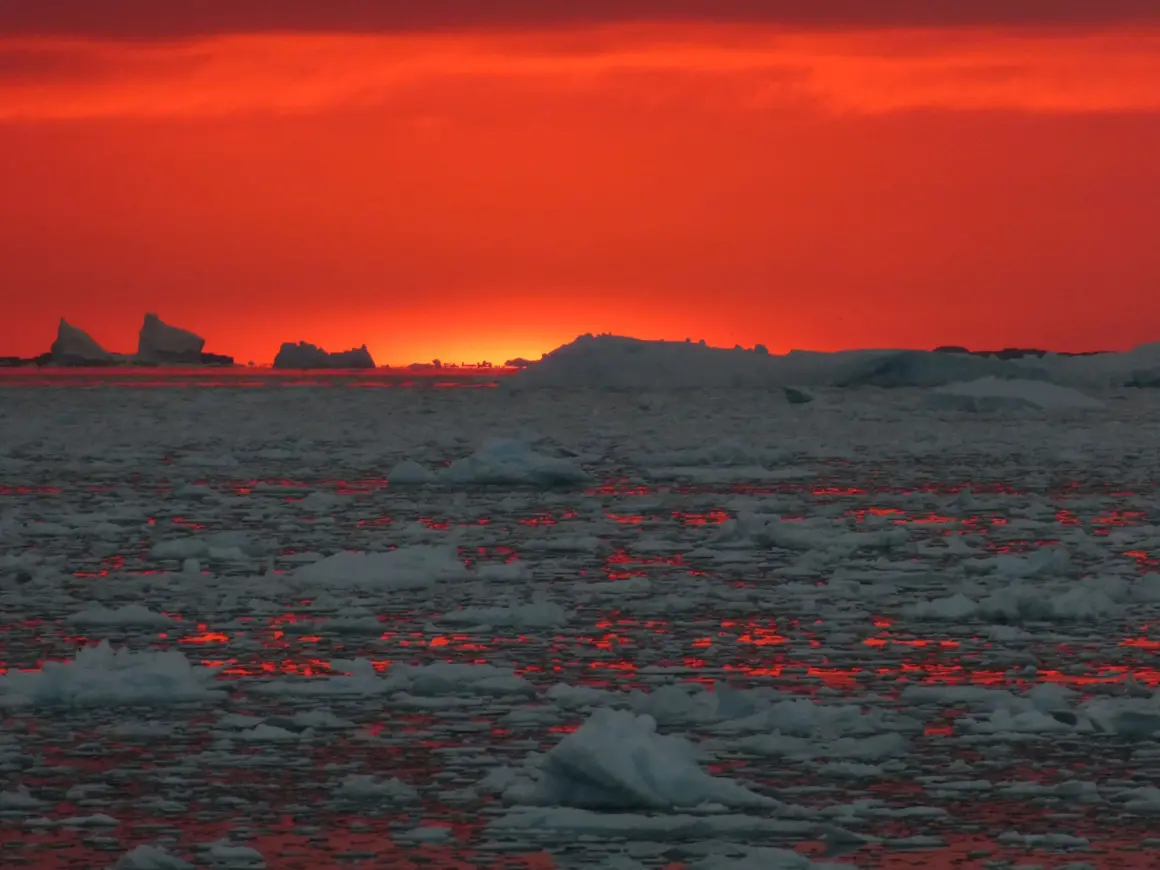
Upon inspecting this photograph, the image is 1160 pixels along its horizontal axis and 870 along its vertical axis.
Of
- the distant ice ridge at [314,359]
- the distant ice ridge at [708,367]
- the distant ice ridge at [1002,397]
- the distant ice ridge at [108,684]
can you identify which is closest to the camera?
the distant ice ridge at [108,684]

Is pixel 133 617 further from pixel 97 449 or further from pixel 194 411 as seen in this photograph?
pixel 194 411

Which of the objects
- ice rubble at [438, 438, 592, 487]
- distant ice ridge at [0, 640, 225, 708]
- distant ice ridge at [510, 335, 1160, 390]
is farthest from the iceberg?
distant ice ridge at [0, 640, 225, 708]

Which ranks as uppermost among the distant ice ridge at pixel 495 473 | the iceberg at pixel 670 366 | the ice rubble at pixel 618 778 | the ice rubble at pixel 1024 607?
the iceberg at pixel 670 366

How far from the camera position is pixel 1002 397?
4897 cm

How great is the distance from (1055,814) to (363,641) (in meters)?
4.78

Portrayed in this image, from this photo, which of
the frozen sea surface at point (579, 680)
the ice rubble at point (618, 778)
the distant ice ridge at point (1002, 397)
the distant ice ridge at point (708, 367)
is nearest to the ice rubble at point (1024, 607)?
the frozen sea surface at point (579, 680)

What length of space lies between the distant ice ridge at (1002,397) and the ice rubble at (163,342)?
61.1m

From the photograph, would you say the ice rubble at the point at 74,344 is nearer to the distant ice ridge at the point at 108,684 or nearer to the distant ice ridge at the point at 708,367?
the distant ice ridge at the point at 708,367

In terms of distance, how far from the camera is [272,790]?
6.98 m

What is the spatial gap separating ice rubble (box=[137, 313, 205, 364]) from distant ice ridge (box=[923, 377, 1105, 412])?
6107 centimetres

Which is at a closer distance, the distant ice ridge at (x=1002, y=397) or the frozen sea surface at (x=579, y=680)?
the frozen sea surface at (x=579, y=680)

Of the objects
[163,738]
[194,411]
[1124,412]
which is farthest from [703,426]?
[163,738]

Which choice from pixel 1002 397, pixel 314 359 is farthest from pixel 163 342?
pixel 1002 397

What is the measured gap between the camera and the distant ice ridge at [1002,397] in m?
48.7
